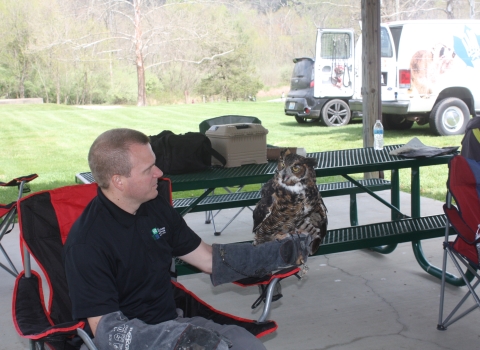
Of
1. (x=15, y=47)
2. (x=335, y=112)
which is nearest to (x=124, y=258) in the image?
(x=335, y=112)

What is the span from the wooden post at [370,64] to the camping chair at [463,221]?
337 cm

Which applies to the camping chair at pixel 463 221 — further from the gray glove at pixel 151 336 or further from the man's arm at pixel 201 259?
the gray glove at pixel 151 336

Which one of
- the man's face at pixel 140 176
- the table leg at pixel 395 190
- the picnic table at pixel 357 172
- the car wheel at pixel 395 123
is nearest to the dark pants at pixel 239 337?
the man's face at pixel 140 176

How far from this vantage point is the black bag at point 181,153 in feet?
11.7

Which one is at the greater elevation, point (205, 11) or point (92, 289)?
point (205, 11)

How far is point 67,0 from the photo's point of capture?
1046 inches

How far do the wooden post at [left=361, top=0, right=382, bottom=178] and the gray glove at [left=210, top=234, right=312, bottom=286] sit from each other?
4.61 meters

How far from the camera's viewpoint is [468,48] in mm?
11211

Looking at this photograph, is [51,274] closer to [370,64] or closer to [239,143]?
[239,143]

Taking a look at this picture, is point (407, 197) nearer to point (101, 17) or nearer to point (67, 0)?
point (101, 17)

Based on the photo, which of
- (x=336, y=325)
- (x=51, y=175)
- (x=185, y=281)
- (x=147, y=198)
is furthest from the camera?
(x=51, y=175)

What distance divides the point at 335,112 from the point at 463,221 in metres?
11.3

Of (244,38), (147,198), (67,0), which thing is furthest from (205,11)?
(147,198)

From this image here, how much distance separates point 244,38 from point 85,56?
8.34 metres
